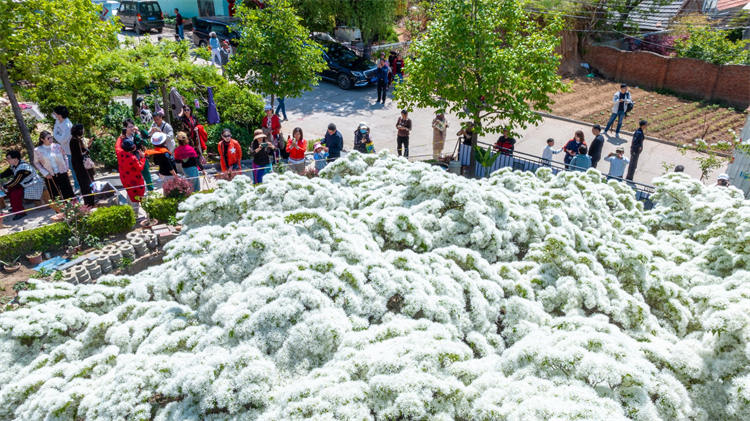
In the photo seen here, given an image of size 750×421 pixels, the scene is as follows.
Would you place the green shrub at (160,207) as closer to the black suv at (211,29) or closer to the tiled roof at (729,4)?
the black suv at (211,29)

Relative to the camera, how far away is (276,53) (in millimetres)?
15016

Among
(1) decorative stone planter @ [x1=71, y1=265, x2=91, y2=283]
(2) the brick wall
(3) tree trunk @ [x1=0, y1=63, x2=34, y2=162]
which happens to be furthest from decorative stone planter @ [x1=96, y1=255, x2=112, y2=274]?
(2) the brick wall

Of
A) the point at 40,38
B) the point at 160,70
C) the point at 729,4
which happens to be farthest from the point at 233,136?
the point at 729,4

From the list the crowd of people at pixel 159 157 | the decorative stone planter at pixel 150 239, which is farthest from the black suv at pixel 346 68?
the decorative stone planter at pixel 150 239

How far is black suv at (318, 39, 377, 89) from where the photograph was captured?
21.6m

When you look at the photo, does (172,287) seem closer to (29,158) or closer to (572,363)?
(572,363)

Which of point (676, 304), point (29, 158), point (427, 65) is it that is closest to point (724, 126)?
point (427, 65)

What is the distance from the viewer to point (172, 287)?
5680mm

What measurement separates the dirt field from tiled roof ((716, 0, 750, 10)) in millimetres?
14188

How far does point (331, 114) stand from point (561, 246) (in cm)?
1400

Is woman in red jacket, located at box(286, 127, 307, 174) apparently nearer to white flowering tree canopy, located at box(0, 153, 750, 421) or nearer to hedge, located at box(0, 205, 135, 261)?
hedge, located at box(0, 205, 135, 261)

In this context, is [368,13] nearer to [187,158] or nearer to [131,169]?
[187,158]

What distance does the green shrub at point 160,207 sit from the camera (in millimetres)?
9797

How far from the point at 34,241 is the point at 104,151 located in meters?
4.85
